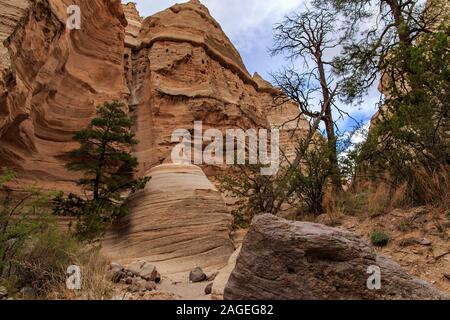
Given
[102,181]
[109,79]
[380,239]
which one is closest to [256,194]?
[102,181]

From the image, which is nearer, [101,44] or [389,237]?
[389,237]

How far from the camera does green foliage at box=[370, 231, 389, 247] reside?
21.1ft

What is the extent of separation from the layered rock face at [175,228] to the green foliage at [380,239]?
3.78 meters

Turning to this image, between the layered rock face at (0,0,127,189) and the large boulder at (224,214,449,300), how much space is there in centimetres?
711

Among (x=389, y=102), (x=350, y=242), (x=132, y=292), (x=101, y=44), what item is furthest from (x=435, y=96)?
(x=101, y=44)

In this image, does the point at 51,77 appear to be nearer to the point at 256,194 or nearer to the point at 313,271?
the point at 256,194

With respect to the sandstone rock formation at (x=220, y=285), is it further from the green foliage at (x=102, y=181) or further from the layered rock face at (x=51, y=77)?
the layered rock face at (x=51, y=77)

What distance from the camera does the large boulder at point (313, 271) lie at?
3.59 metres

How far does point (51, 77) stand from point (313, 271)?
38.0 feet

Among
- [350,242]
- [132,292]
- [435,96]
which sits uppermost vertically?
[435,96]

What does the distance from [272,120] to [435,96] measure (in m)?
27.1

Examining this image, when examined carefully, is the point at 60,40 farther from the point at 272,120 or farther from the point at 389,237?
the point at 272,120

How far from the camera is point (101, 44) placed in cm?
1817
